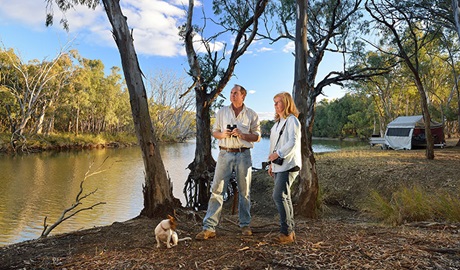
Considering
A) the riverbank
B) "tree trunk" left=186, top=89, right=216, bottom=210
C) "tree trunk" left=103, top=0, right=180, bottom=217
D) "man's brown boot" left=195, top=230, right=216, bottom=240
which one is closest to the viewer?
"man's brown boot" left=195, top=230, right=216, bottom=240

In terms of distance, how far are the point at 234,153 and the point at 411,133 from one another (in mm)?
15576

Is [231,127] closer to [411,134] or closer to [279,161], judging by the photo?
[279,161]

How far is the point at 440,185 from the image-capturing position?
24.4 feet

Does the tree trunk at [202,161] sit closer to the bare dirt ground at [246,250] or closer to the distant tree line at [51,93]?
the bare dirt ground at [246,250]

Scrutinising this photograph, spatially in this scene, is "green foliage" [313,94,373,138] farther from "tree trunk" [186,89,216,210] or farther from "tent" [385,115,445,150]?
"tree trunk" [186,89,216,210]

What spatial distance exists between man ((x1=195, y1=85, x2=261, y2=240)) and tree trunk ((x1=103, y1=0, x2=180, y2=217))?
1522 mm

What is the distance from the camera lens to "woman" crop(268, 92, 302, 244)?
2.89 meters

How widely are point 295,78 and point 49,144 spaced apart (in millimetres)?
28016

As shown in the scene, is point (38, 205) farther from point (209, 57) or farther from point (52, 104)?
point (52, 104)

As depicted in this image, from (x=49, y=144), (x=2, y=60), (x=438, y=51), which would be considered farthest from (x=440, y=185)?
(x=2, y=60)

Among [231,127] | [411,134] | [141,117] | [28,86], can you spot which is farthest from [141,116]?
[28,86]

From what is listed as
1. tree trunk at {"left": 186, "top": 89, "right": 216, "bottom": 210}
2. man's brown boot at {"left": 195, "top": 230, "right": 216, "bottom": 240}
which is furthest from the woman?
tree trunk at {"left": 186, "top": 89, "right": 216, "bottom": 210}

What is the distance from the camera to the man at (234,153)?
3203 mm

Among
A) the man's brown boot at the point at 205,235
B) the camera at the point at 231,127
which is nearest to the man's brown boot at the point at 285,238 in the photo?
the man's brown boot at the point at 205,235
